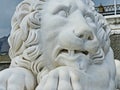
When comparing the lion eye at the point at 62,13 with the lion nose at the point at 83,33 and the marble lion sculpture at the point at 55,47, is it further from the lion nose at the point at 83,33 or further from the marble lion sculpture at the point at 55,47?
the lion nose at the point at 83,33

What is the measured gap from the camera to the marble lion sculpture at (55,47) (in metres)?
2.30

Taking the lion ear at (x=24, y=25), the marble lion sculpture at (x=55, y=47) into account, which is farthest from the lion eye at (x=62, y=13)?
the lion ear at (x=24, y=25)

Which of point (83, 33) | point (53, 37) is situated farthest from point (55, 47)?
point (83, 33)

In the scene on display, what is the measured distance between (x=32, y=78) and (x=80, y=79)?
1.01ft

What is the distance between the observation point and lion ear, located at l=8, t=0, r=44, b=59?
7.80 ft

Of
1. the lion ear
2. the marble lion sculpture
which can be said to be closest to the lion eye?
the marble lion sculpture

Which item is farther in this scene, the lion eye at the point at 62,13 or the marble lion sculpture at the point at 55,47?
the lion eye at the point at 62,13

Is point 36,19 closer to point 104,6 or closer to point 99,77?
point 99,77

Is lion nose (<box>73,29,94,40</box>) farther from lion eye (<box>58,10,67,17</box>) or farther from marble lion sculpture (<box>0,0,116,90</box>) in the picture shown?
lion eye (<box>58,10,67,17</box>)

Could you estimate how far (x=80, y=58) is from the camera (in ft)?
7.55

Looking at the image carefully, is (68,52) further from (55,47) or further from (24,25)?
(24,25)

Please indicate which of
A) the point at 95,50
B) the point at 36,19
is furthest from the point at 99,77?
the point at 36,19

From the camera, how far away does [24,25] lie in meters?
2.38

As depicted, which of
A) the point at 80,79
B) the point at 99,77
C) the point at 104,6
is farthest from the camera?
the point at 104,6
